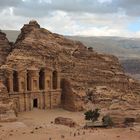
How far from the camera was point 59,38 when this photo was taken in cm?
6894

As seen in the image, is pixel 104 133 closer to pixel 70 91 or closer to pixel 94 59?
pixel 70 91

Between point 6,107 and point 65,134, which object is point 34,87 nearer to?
point 6,107

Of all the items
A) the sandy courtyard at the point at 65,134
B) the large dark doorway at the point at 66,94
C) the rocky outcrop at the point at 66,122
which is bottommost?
the rocky outcrop at the point at 66,122

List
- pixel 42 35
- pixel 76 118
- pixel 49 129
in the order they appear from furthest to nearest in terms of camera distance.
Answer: pixel 42 35
pixel 76 118
pixel 49 129

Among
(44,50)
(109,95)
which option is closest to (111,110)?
(109,95)

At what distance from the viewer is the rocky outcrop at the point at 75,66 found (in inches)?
2518

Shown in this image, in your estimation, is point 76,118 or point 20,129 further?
point 76,118

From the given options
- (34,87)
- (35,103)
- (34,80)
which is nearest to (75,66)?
(34,80)

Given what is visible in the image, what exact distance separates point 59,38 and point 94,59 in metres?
6.09

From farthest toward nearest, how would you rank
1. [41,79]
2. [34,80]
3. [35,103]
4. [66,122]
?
[41,79] < [35,103] < [34,80] < [66,122]

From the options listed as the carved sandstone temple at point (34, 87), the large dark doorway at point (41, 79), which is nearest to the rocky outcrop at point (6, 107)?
the carved sandstone temple at point (34, 87)

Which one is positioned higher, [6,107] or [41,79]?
[41,79]

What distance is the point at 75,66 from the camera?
66.3 meters

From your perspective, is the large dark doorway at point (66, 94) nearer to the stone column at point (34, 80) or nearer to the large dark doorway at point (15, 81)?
the stone column at point (34, 80)
